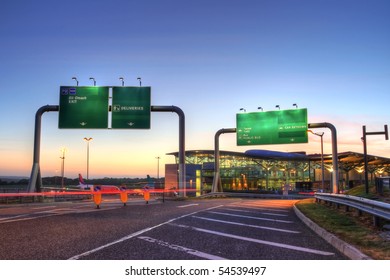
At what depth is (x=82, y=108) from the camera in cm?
2433

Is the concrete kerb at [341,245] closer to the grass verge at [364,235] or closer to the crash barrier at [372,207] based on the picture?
the grass verge at [364,235]

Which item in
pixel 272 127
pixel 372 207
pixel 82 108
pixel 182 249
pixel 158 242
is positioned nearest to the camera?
pixel 182 249

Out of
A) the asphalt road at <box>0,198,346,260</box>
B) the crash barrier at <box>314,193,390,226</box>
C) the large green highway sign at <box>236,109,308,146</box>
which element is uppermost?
the large green highway sign at <box>236,109,308,146</box>

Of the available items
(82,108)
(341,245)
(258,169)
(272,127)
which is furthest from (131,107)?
(258,169)

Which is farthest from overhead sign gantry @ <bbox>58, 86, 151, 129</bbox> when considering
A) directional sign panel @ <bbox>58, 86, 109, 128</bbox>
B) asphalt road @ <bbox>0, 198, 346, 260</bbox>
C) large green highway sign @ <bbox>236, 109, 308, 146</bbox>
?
asphalt road @ <bbox>0, 198, 346, 260</bbox>

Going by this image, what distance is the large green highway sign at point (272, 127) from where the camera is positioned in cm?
2909

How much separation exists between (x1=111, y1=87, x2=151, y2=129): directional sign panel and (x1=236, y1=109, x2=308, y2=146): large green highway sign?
9.87 m

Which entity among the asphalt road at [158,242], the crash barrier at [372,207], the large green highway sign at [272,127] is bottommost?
the asphalt road at [158,242]

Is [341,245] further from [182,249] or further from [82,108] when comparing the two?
[82,108]

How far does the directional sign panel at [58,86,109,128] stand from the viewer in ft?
79.4

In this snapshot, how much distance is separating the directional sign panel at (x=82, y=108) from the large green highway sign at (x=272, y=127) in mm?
12532

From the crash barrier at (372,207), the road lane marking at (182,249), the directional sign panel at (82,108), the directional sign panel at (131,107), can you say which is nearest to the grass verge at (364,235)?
the crash barrier at (372,207)

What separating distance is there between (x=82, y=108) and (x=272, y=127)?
15.7 m

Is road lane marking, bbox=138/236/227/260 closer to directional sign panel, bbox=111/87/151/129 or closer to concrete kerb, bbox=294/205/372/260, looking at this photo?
concrete kerb, bbox=294/205/372/260
